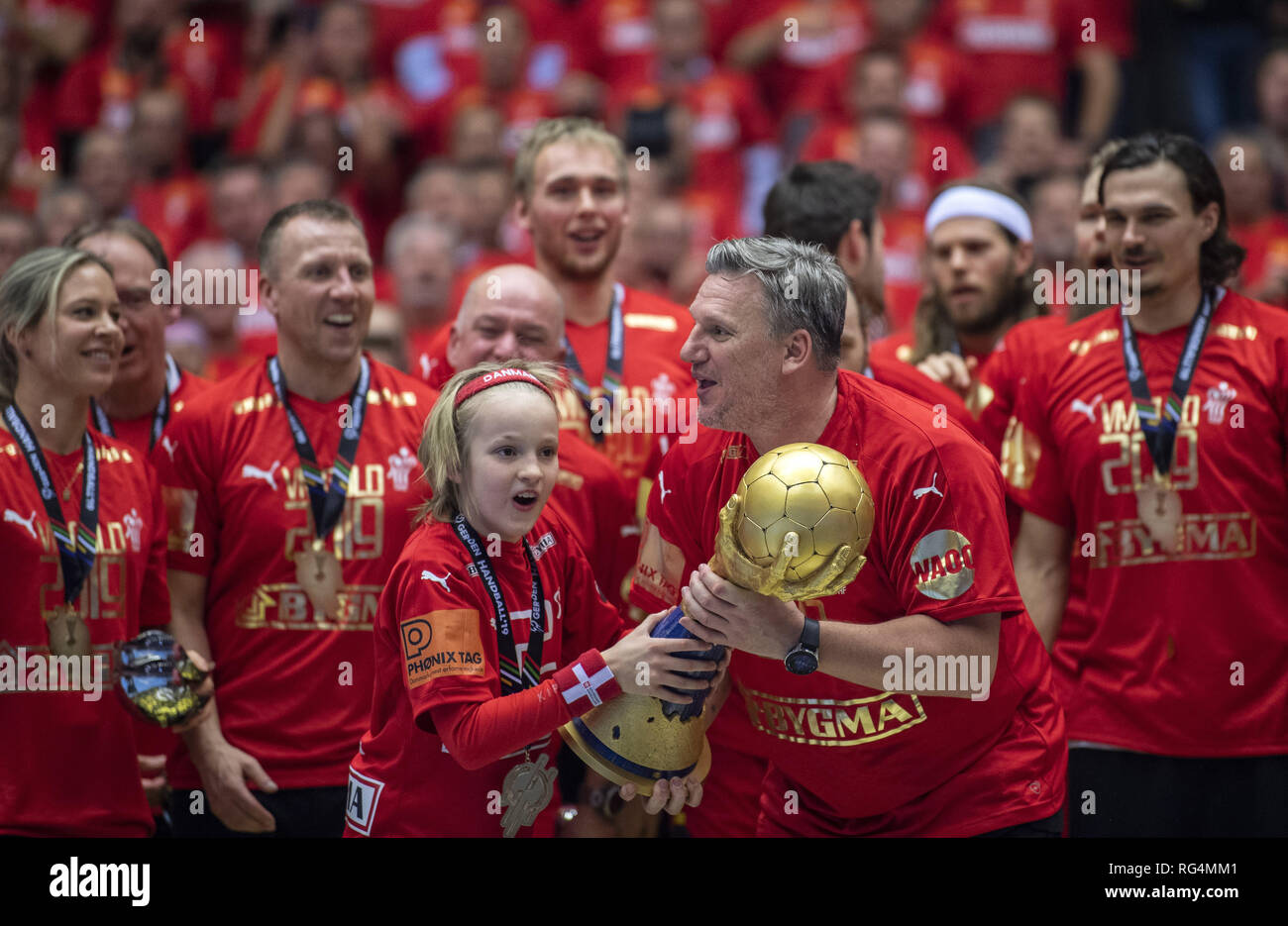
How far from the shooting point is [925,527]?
3500 millimetres

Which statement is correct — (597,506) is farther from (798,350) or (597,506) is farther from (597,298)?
(798,350)

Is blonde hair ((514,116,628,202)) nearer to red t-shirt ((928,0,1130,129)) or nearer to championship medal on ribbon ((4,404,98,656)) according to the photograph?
championship medal on ribbon ((4,404,98,656))

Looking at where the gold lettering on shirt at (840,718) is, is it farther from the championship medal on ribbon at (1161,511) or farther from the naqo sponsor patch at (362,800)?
the championship medal on ribbon at (1161,511)

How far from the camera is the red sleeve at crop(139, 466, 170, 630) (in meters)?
4.64

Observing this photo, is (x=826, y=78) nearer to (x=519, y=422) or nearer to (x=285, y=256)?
(x=285, y=256)

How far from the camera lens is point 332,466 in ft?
15.5

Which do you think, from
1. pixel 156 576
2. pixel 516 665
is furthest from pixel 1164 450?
pixel 156 576

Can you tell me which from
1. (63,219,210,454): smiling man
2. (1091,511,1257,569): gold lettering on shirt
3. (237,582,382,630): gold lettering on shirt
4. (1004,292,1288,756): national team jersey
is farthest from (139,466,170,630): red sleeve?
(1091,511,1257,569): gold lettering on shirt

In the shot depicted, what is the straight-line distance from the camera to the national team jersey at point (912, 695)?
3.49m

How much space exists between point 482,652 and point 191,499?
1.52 meters

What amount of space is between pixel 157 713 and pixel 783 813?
1.79m

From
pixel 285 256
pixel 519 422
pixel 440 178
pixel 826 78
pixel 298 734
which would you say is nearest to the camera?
pixel 519 422

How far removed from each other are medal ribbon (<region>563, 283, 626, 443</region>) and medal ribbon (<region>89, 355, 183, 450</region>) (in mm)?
1448
